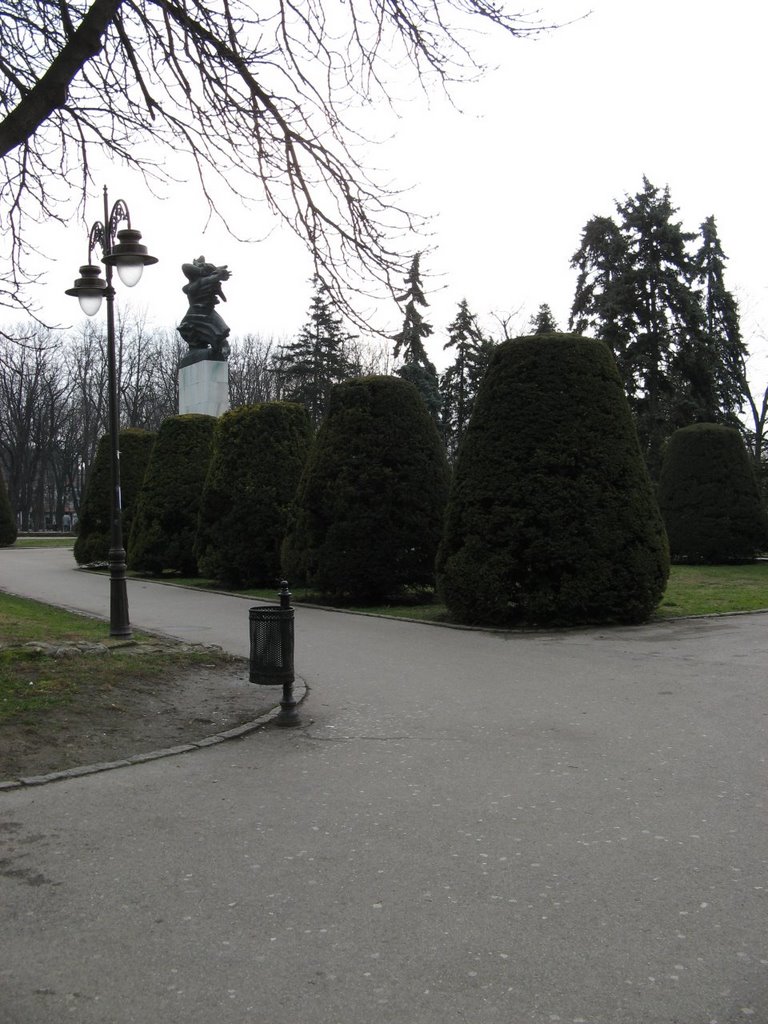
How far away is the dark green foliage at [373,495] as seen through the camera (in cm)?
1736

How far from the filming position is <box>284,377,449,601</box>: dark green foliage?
57.0 ft

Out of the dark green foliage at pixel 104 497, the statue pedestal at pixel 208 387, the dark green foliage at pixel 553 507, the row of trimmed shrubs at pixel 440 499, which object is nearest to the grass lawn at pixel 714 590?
the dark green foliage at pixel 553 507

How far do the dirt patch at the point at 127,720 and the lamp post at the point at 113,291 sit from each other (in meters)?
3.56

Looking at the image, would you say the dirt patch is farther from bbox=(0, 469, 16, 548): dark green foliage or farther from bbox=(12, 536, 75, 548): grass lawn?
bbox=(0, 469, 16, 548): dark green foliage

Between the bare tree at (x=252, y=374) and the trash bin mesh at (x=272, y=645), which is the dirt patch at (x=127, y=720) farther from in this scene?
the bare tree at (x=252, y=374)

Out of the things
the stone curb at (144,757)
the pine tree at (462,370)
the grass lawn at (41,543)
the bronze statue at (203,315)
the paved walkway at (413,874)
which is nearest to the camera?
the paved walkway at (413,874)

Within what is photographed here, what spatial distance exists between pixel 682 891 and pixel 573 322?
44.8 metres

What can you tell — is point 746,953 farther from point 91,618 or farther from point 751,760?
point 91,618

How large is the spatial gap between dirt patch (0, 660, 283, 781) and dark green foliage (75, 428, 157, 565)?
19518mm

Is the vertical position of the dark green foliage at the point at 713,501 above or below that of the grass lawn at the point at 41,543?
above

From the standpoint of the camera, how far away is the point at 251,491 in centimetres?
2148

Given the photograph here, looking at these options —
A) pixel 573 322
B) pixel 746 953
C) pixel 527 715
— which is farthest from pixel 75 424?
pixel 746 953

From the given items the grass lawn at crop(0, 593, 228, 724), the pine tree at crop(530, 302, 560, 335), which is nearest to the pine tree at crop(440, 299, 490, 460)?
the pine tree at crop(530, 302, 560, 335)

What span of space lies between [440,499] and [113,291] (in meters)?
7.40
